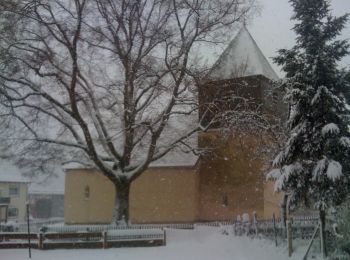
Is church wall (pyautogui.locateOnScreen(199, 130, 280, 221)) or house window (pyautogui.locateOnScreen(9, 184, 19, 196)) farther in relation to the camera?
house window (pyautogui.locateOnScreen(9, 184, 19, 196))

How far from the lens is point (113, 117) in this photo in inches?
1206

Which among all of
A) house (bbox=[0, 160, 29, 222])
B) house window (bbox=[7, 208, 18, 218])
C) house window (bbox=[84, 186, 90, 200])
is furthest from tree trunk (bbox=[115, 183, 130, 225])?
house window (bbox=[7, 208, 18, 218])

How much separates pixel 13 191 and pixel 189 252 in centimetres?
4496

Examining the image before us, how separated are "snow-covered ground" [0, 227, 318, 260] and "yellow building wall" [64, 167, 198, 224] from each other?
1229 centimetres

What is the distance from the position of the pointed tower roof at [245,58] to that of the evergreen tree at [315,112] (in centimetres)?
1546

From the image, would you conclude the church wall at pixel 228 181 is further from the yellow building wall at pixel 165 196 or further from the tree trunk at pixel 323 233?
the tree trunk at pixel 323 233

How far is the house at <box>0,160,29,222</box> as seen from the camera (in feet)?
199

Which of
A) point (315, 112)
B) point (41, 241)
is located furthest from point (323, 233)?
point (41, 241)

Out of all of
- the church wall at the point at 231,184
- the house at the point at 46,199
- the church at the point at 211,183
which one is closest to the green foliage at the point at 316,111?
the church at the point at 211,183

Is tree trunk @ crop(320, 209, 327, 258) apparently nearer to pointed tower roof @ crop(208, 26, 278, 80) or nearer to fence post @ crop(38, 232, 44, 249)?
fence post @ crop(38, 232, 44, 249)

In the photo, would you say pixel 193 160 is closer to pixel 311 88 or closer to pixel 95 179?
pixel 95 179

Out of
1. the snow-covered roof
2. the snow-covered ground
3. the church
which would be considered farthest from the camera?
the snow-covered roof

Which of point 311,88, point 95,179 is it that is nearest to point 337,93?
point 311,88

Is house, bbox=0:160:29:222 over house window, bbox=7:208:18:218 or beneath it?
over
